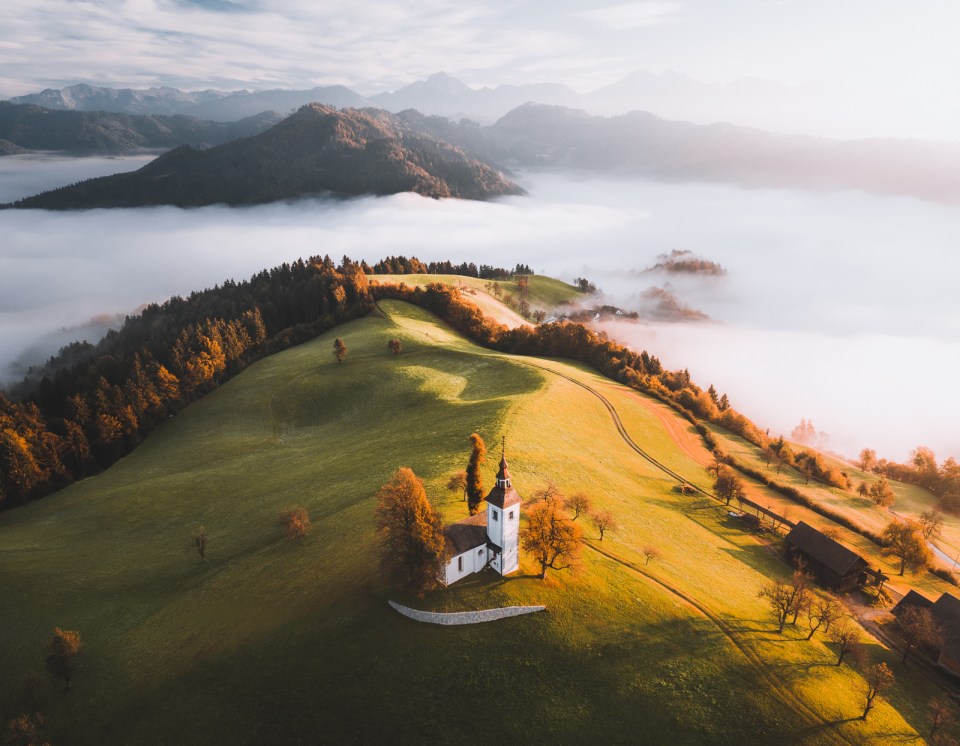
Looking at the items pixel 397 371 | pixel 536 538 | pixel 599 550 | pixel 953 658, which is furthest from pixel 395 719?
pixel 397 371

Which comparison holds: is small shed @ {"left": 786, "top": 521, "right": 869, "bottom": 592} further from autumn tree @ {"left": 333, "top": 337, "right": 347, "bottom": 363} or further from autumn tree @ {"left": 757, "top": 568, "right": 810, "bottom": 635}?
autumn tree @ {"left": 333, "top": 337, "right": 347, "bottom": 363}

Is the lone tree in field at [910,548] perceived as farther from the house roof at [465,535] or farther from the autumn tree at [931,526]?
the house roof at [465,535]

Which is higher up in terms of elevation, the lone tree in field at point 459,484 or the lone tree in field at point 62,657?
the lone tree in field at point 459,484

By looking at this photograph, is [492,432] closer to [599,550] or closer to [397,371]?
[599,550]

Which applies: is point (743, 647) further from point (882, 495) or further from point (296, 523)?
point (882, 495)

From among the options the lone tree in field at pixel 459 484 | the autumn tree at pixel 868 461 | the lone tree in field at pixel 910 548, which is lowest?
the autumn tree at pixel 868 461

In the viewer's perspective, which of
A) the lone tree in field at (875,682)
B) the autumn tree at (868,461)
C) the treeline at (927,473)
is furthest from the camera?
the autumn tree at (868,461)

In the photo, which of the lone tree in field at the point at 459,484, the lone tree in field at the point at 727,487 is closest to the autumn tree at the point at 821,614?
the lone tree in field at the point at 727,487
